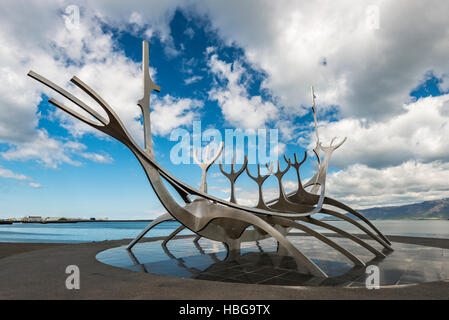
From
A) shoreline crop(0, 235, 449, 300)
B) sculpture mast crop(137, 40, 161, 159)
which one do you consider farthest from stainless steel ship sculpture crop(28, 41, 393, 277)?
shoreline crop(0, 235, 449, 300)

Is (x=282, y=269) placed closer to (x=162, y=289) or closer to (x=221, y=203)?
(x=221, y=203)

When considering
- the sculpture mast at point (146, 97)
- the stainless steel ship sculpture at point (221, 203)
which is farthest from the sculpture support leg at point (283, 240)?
the sculpture mast at point (146, 97)

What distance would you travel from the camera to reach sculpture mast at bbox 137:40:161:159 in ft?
34.5

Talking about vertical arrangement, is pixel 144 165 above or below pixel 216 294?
above

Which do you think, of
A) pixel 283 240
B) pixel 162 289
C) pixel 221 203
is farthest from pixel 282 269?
pixel 162 289

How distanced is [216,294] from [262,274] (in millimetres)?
2880

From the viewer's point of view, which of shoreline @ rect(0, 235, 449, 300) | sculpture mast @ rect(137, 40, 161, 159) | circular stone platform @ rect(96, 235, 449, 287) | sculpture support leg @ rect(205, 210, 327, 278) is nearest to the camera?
shoreline @ rect(0, 235, 449, 300)

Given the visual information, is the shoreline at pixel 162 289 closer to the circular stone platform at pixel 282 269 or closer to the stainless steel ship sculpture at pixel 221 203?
the circular stone platform at pixel 282 269

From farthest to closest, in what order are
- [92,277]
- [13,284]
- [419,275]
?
[419,275] → [92,277] → [13,284]

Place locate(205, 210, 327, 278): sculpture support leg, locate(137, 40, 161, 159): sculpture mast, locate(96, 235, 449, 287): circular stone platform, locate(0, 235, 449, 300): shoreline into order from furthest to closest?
locate(137, 40, 161, 159): sculpture mast
locate(205, 210, 327, 278): sculpture support leg
locate(96, 235, 449, 287): circular stone platform
locate(0, 235, 449, 300): shoreline

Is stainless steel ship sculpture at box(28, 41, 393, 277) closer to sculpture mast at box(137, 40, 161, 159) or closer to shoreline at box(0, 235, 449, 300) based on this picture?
sculpture mast at box(137, 40, 161, 159)
